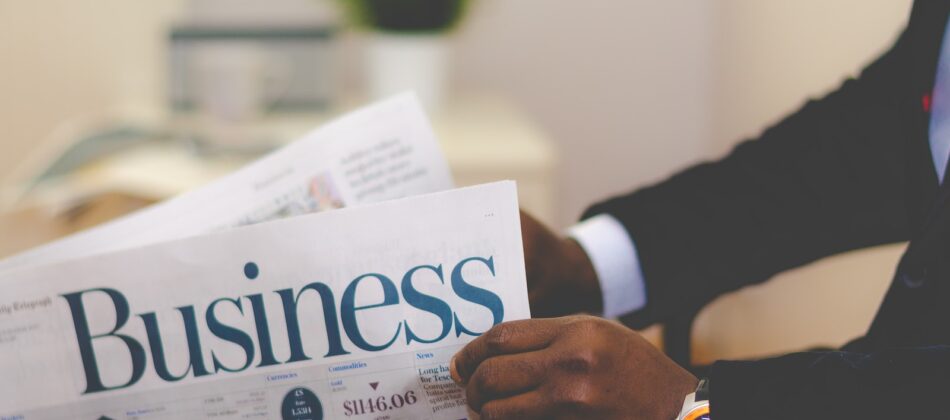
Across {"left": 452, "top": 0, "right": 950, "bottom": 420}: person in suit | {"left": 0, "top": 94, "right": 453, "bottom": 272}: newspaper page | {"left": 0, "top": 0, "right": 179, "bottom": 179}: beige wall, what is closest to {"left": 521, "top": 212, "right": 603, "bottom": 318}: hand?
{"left": 452, "top": 0, "right": 950, "bottom": 420}: person in suit

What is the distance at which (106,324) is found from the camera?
53 centimetres

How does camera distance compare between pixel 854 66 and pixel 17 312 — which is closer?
pixel 17 312

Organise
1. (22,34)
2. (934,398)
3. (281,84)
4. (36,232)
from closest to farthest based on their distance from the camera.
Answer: (934,398)
(36,232)
(281,84)
(22,34)

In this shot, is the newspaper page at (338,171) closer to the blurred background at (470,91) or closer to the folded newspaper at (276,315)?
the folded newspaper at (276,315)

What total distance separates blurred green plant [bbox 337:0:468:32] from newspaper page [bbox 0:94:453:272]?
35.1 inches

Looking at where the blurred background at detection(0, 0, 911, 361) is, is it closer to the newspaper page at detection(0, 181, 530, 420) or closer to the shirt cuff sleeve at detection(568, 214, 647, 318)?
the shirt cuff sleeve at detection(568, 214, 647, 318)

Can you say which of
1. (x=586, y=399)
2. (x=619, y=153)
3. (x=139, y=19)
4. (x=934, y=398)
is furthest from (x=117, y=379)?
(x=619, y=153)

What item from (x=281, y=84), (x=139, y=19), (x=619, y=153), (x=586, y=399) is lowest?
(x=619, y=153)

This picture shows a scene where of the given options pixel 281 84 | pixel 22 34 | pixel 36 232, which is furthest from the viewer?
pixel 22 34

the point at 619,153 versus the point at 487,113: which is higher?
the point at 487,113

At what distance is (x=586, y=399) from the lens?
0.46 metres

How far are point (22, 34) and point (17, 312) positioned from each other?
1.39 meters

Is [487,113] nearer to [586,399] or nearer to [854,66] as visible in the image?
[854,66]

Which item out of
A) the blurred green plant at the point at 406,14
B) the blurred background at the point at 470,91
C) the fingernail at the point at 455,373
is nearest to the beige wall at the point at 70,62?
the blurred background at the point at 470,91
